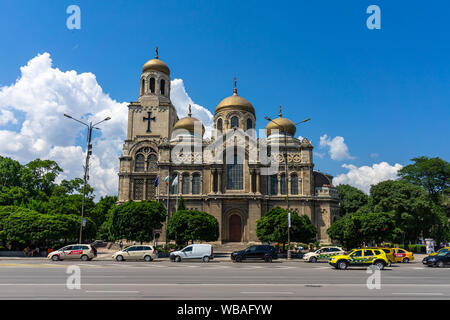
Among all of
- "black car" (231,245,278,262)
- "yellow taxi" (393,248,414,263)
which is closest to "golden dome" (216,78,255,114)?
"black car" (231,245,278,262)

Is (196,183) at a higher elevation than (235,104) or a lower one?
lower

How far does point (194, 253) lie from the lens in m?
32.7

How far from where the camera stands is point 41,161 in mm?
65938

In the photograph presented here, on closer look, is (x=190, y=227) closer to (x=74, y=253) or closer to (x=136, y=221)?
(x=136, y=221)

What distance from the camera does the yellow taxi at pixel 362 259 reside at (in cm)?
2415

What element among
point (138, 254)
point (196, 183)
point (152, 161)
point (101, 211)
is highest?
point (152, 161)

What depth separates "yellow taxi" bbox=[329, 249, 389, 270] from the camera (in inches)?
951

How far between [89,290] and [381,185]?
49.1 meters

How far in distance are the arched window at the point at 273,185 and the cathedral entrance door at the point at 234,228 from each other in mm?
7057

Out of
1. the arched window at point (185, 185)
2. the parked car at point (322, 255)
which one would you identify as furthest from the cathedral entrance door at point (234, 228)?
the parked car at point (322, 255)

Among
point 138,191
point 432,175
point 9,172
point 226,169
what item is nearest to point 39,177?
point 9,172

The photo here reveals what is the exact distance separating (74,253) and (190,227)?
1426 centimetres

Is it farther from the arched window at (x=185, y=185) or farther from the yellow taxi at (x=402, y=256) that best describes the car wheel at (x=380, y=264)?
the arched window at (x=185, y=185)
